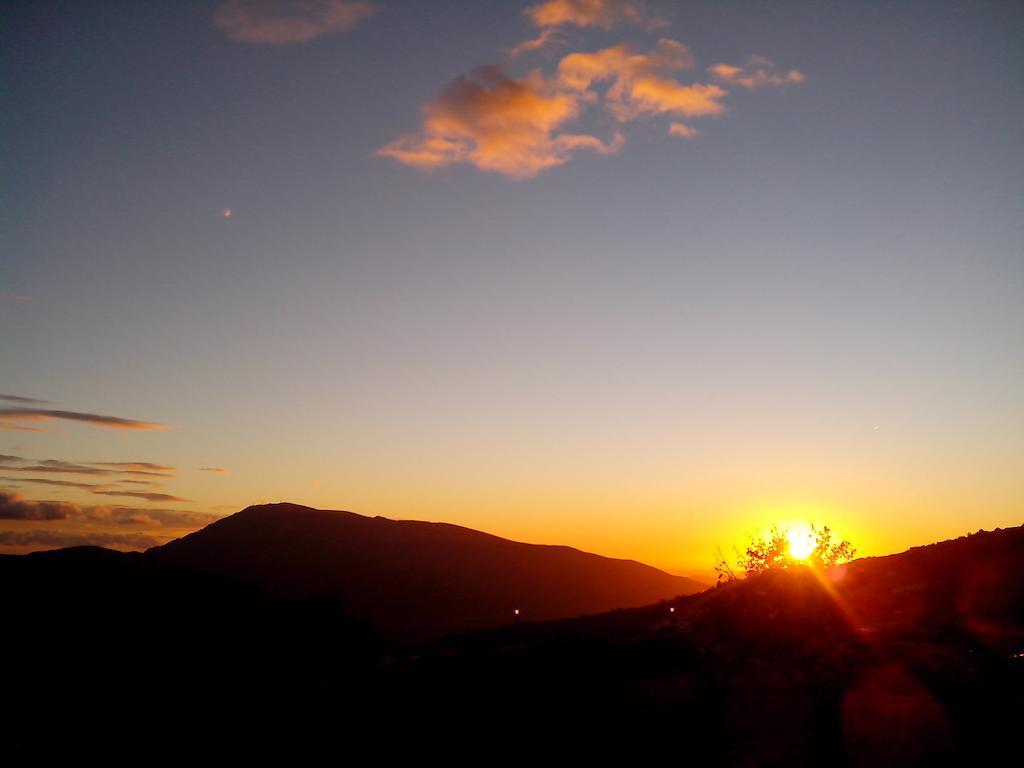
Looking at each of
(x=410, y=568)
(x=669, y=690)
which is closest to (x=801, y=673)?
(x=669, y=690)

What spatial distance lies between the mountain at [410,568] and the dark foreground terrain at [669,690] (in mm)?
53405

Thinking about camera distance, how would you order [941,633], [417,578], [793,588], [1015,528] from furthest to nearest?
[417,578], [1015,528], [793,588], [941,633]

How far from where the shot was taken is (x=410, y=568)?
11325cm

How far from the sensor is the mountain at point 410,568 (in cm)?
9671

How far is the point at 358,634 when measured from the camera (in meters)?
50.1

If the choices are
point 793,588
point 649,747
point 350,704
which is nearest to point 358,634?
point 350,704

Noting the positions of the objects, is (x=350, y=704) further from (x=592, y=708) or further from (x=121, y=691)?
(x=121, y=691)

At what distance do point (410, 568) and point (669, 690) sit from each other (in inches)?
3952

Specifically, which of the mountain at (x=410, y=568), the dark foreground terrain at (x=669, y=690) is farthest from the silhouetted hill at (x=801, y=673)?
the mountain at (x=410, y=568)

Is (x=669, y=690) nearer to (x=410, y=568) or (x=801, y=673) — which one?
(x=801, y=673)

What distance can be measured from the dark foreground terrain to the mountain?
53405 mm

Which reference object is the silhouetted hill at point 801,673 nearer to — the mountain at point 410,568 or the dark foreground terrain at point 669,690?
the dark foreground terrain at point 669,690

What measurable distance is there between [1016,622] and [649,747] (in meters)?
12.4

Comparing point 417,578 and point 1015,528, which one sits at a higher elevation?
point 1015,528
